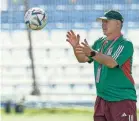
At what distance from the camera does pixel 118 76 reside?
3873 millimetres

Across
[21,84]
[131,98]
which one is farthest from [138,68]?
[131,98]

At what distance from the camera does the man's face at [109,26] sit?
3.94 m

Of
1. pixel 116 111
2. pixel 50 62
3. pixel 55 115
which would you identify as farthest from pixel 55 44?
pixel 116 111

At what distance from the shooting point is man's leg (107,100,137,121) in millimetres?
3906

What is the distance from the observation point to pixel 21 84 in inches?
342

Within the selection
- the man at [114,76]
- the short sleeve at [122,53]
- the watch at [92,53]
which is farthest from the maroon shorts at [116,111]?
the watch at [92,53]

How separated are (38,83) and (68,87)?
0.49 m

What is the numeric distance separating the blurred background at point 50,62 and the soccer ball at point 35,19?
293cm

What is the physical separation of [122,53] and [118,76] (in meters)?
0.17

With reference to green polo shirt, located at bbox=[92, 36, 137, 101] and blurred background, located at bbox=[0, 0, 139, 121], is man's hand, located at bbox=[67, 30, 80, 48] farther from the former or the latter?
blurred background, located at bbox=[0, 0, 139, 121]

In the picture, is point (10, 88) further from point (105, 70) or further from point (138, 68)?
point (105, 70)

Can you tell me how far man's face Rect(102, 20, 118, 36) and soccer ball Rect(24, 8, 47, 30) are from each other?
1337 millimetres

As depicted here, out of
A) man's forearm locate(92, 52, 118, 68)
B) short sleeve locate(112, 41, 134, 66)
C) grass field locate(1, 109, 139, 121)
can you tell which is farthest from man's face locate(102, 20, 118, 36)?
grass field locate(1, 109, 139, 121)

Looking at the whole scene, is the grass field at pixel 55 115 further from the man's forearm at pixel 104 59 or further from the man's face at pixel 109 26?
the man's forearm at pixel 104 59
